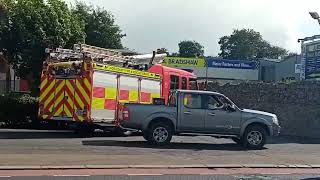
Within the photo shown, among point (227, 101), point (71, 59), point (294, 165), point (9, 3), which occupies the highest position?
point (9, 3)

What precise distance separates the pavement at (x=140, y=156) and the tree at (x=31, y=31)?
8323 millimetres

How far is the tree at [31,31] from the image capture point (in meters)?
27.9

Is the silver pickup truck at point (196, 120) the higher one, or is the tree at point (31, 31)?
the tree at point (31, 31)

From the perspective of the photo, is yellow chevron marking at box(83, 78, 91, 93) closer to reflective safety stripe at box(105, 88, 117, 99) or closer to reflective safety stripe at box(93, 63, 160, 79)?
reflective safety stripe at box(93, 63, 160, 79)

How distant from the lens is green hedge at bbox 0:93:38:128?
23.8 m

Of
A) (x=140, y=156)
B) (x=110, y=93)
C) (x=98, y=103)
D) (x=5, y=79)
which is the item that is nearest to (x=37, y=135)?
(x=98, y=103)

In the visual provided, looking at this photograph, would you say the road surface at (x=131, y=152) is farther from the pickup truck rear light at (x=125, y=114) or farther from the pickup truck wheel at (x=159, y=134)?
the pickup truck rear light at (x=125, y=114)

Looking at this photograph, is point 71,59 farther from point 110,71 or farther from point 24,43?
point 24,43

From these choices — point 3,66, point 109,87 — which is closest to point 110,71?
point 109,87

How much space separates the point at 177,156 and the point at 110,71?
592 centimetres

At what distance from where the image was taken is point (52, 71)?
68.3 ft

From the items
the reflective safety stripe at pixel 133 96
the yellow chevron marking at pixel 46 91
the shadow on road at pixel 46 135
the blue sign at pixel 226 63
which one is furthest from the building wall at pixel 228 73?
the yellow chevron marking at pixel 46 91

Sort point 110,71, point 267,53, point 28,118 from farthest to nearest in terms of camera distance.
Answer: point 267,53
point 28,118
point 110,71

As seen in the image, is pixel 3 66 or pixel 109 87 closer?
pixel 109 87
